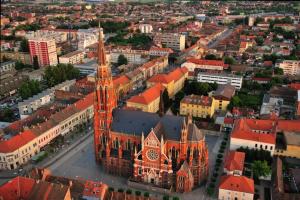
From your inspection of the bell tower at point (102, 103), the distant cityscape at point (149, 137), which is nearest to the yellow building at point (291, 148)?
the distant cityscape at point (149, 137)

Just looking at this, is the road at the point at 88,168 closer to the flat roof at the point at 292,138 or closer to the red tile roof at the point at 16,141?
the red tile roof at the point at 16,141

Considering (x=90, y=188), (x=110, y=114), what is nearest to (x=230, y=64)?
(x=110, y=114)

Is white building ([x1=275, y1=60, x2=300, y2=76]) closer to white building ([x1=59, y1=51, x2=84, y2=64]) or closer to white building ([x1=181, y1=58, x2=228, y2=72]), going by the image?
white building ([x1=181, y1=58, x2=228, y2=72])

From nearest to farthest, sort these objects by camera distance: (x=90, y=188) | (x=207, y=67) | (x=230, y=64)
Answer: (x=90, y=188), (x=207, y=67), (x=230, y=64)

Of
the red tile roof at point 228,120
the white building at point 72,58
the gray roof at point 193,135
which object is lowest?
the red tile roof at point 228,120

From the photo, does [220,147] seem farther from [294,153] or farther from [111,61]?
[111,61]
